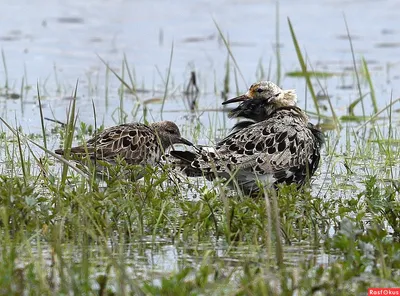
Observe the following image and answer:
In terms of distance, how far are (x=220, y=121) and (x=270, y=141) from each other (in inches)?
118

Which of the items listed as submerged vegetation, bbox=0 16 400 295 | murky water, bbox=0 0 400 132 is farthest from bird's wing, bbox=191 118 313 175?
murky water, bbox=0 0 400 132

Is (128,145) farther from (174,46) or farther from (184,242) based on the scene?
(174,46)

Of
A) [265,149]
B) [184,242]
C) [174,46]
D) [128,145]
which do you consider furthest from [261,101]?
[174,46]

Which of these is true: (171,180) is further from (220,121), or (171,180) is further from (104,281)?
(220,121)

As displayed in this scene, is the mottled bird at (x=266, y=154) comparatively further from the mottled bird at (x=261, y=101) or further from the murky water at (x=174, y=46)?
the murky water at (x=174, y=46)

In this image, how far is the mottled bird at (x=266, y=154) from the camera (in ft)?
24.2

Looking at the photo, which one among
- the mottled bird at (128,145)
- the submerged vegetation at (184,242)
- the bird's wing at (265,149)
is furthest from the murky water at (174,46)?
the submerged vegetation at (184,242)

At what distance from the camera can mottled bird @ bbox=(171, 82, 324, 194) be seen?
7.37 metres

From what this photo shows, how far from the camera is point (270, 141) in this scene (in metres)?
7.73

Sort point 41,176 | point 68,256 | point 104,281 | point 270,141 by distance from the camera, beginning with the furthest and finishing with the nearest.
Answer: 1. point 270,141
2. point 41,176
3. point 68,256
4. point 104,281

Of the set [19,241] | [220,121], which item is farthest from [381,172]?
[19,241]

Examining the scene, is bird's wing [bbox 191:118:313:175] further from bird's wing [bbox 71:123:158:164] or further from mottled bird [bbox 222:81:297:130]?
bird's wing [bbox 71:123:158:164]

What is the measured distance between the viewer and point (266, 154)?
7.65m

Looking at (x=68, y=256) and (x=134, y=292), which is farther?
(x=68, y=256)
